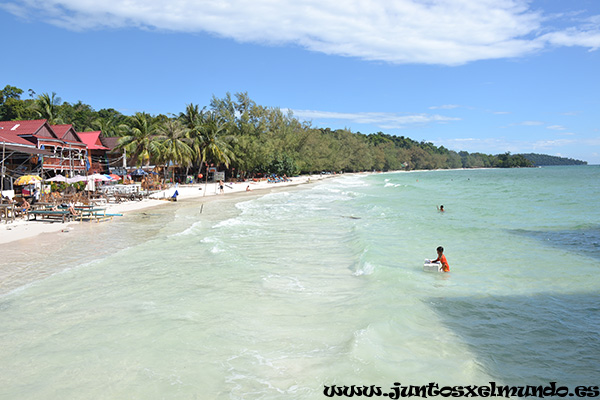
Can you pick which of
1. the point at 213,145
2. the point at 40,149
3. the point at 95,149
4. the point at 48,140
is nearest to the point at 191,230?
the point at 40,149

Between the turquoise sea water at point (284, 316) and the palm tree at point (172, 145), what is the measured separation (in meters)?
28.1

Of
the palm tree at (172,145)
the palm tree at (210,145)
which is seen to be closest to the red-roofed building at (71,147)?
the palm tree at (172,145)

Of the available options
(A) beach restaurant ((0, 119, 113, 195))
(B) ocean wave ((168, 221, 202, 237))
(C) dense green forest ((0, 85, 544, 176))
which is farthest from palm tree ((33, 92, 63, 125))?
(B) ocean wave ((168, 221, 202, 237))

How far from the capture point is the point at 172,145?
139ft

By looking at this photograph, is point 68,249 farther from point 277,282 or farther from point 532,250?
point 532,250

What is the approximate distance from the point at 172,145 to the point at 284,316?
38165 mm

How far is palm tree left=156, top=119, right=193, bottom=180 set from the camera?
41.7m

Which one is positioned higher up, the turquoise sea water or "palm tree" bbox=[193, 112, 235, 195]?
"palm tree" bbox=[193, 112, 235, 195]

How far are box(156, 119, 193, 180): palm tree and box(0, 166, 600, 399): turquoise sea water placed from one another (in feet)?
92.3

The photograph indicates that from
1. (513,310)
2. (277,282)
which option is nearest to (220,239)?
(277,282)

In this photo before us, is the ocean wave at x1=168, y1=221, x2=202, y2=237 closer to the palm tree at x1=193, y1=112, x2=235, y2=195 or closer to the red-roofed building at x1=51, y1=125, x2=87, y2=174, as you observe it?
the red-roofed building at x1=51, y1=125, x2=87, y2=174

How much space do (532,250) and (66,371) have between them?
13372mm

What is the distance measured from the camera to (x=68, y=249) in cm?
1317

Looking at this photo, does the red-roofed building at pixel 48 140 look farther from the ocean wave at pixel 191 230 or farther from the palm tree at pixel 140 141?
the ocean wave at pixel 191 230
